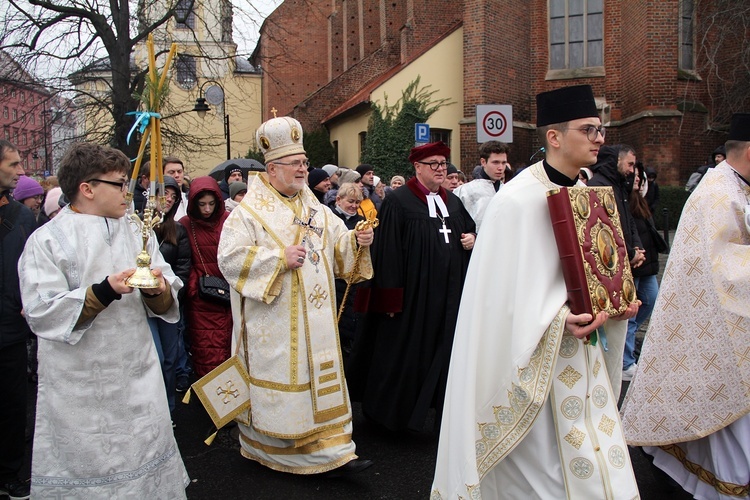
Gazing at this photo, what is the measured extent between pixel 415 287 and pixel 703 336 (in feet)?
7.26

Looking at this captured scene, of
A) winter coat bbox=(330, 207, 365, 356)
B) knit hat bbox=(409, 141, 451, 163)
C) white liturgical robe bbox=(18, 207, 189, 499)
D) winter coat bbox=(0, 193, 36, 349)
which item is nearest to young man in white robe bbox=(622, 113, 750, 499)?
knit hat bbox=(409, 141, 451, 163)

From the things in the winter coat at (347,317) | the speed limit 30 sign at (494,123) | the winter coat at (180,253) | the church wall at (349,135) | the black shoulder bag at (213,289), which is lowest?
the winter coat at (347,317)

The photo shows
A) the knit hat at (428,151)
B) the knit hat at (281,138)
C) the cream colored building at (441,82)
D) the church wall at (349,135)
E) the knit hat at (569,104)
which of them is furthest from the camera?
the church wall at (349,135)

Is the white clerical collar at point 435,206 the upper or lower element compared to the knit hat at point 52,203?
lower

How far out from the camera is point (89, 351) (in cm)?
339

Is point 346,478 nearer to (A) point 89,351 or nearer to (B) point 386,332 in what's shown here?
(B) point 386,332

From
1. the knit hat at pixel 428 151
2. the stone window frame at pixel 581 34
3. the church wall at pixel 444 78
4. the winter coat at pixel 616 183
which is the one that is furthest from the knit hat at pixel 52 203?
the stone window frame at pixel 581 34

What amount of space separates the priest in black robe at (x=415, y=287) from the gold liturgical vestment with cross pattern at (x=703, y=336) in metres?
1.68

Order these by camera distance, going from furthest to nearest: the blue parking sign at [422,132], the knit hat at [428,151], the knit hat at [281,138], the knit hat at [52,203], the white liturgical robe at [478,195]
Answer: the blue parking sign at [422,132], the knit hat at [52,203], the white liturgical robe at [478,195], the knit hat at [428,151], the knit hat at [281,138]

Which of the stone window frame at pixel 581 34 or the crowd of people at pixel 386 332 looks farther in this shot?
the stone window frame at pixel 581 34

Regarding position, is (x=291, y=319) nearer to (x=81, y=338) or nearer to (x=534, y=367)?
(x=81, y=338)

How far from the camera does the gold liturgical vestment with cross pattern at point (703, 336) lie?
12.8 feet

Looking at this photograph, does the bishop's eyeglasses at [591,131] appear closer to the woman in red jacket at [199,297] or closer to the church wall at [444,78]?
the woman in red jacket at [199,297]

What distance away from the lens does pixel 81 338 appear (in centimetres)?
337
